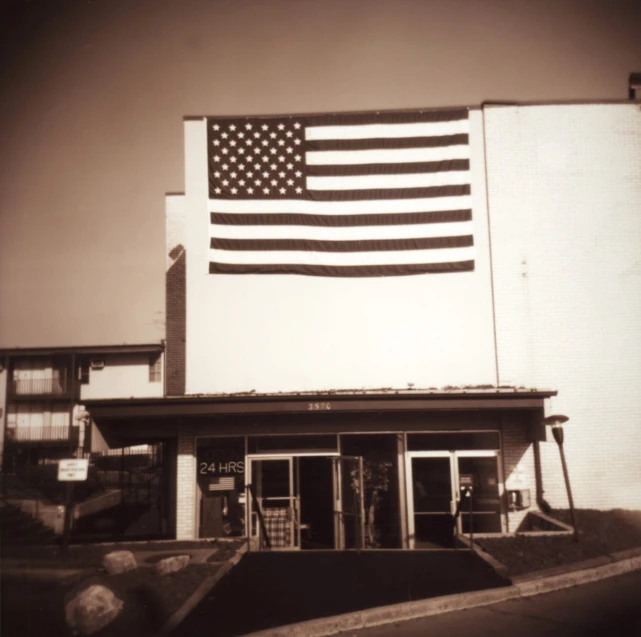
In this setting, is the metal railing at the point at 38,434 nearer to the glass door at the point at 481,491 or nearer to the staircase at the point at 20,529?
the staircase at the point at 20,529

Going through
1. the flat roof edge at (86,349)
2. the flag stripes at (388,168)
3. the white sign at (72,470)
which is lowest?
the white sign at (72,470)

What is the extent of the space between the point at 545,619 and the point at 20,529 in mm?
13054

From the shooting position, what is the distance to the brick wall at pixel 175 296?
17.5 meters

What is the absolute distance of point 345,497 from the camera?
53.2 feet

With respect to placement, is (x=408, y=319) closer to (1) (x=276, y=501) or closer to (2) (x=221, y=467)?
(1) (x=276, y=501)

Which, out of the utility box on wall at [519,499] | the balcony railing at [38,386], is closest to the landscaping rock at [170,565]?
the utility box on wall at [519,499]

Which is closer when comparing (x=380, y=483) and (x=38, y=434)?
(x=380, y=483)

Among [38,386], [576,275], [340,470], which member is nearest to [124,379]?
[38,386]

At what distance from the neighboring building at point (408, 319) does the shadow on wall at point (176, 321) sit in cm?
7

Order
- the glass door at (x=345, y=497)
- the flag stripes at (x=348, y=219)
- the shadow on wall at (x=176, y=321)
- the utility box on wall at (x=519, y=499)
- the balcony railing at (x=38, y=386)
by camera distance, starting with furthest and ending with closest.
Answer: the balcony railing at (x=38, y=386) → the shadow on wall at (x=176, y=321) → the flag stripes at (x=348, y=219) → the utility box on wall at (x=519, y=499) → the glass door at (x=345, y=497)

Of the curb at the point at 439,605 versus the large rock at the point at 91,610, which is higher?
the large rock at the point at 91,610

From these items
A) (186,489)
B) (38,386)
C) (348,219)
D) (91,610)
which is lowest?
(91,610)

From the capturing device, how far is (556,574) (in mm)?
11180

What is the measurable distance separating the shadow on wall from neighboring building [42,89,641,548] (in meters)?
0.07
